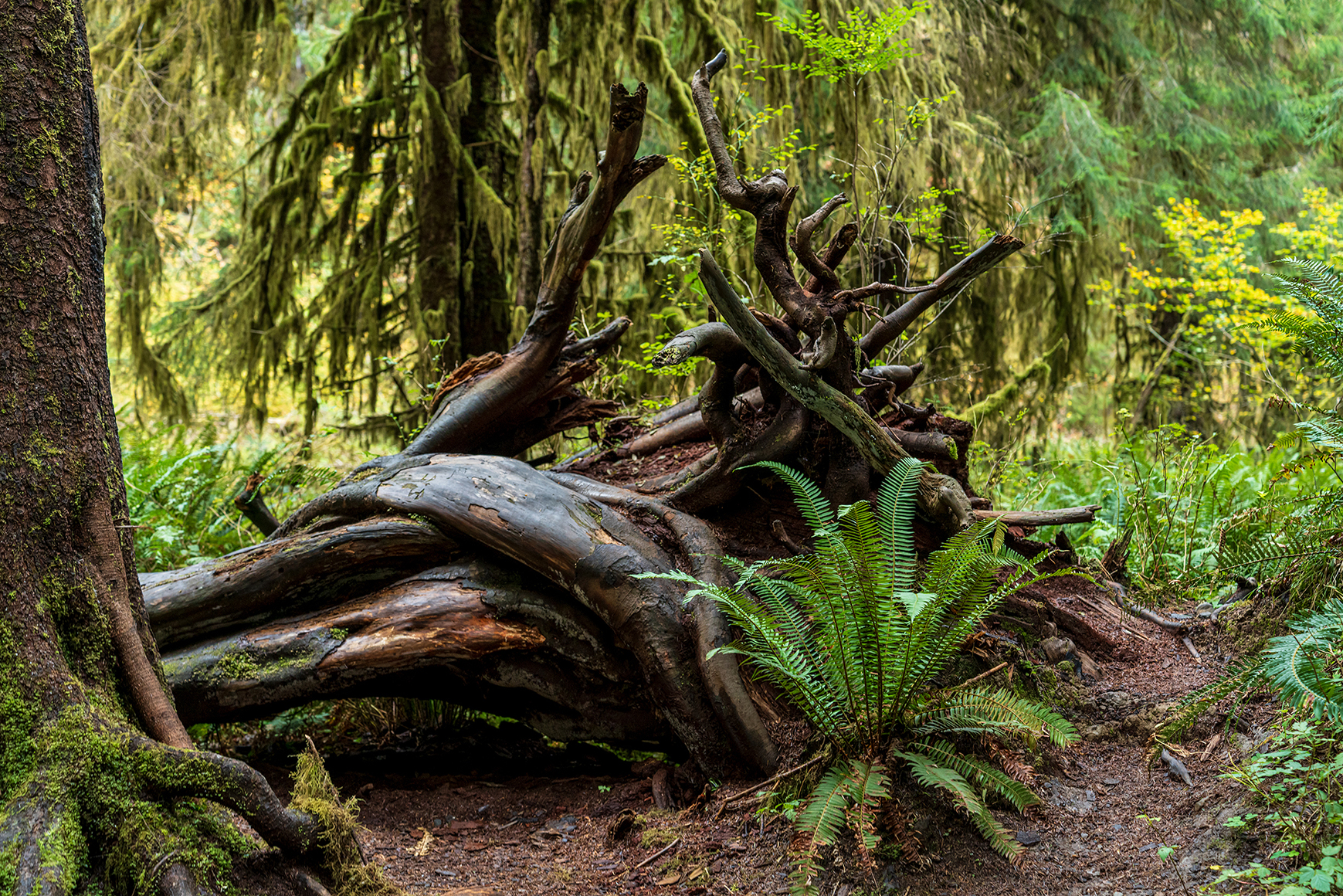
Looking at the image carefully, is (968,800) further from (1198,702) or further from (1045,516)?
(1045,516)

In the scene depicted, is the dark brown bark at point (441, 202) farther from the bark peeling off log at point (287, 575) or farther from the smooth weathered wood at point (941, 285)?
the smooth weathered wood at point (941, 285)

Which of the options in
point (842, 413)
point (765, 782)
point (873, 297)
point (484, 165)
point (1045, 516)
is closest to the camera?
point (765, 782)

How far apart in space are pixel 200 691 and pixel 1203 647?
437cm

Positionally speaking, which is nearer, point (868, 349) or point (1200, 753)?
point (1200, 753)

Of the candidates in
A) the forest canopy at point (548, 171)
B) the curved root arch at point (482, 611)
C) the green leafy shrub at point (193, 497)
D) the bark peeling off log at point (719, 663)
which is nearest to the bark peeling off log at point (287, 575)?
the curved root arch at point (482, 611)

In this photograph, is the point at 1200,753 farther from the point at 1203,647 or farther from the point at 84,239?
the point at 84,239

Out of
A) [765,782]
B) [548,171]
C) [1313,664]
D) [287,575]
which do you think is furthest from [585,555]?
[548,171]

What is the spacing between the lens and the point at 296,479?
19.0 ft

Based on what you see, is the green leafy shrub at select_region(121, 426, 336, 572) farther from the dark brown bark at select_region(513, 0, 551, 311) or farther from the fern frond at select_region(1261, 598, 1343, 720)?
the fern frond at select_region(1261, 598, 1343, 720)

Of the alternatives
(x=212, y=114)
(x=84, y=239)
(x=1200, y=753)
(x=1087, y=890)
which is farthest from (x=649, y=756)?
(x=212, y=114)

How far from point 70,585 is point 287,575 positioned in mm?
1529

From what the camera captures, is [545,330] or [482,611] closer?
[482,611]

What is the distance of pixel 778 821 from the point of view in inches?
114

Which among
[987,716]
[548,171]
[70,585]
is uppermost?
[548,171]
